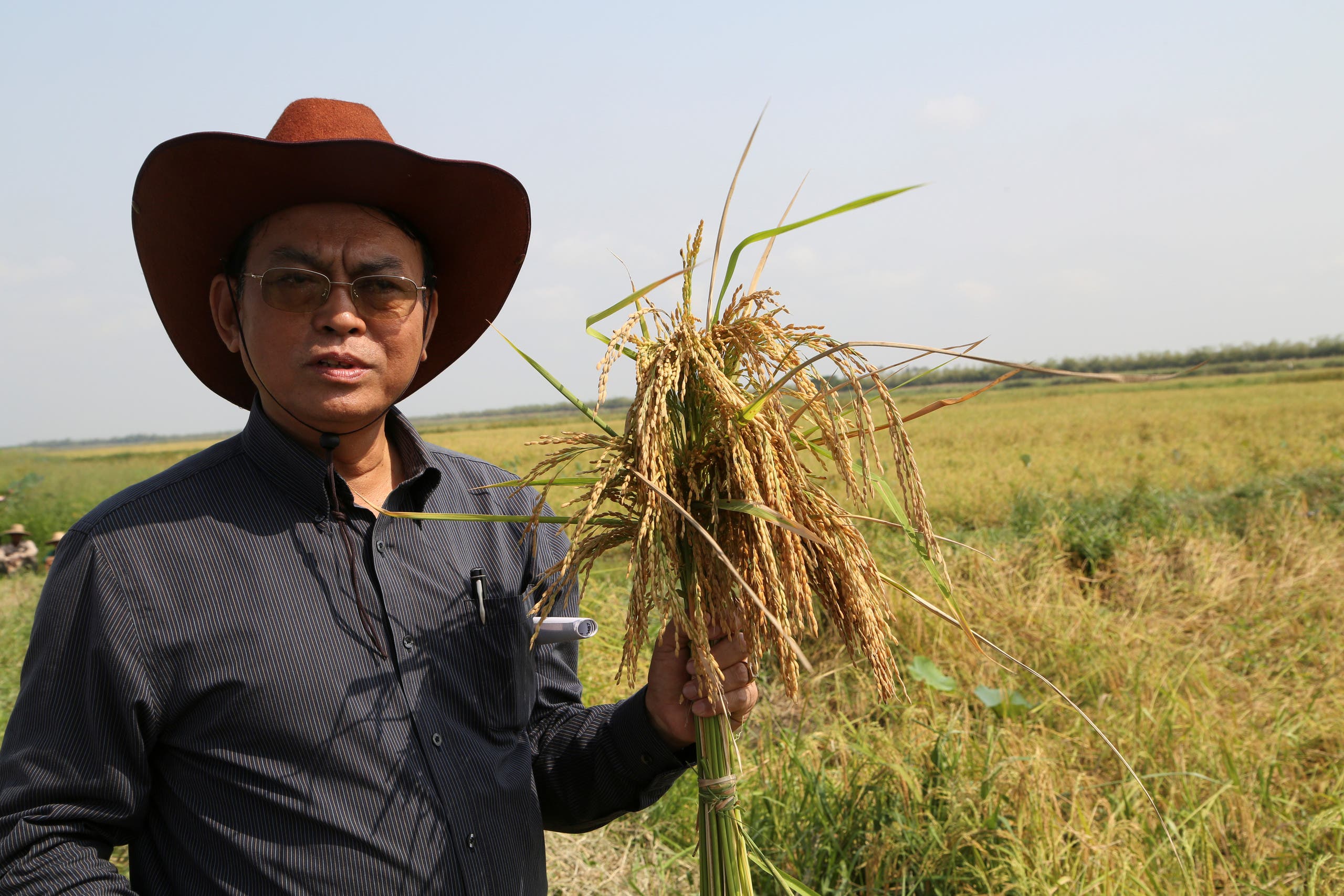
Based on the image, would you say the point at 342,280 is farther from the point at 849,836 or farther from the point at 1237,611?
the point at 1237,611

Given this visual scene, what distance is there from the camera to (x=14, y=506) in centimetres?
1534

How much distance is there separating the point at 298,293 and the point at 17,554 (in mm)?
13567

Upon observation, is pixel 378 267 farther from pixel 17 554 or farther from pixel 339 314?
pixel 17 554

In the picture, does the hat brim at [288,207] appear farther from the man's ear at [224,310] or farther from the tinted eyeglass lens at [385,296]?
the tinted eyeglass lens at [385,296]

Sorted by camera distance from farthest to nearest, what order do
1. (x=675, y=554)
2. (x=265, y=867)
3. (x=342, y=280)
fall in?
(x=342, y=280), (x=265, y=867), (x=675, y=554)

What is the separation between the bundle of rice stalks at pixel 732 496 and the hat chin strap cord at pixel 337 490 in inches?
16.5

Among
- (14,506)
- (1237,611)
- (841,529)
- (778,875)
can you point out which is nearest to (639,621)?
(841,529)

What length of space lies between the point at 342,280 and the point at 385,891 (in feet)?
3.74

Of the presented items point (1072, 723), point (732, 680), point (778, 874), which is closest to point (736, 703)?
point (732, 680)

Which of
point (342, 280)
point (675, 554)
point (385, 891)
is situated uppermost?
point (342, 280)

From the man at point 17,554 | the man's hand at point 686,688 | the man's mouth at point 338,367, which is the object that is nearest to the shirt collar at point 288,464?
the man's mouth at point 338,367

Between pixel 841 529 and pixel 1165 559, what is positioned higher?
pixel 841 529

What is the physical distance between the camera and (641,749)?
5.96ft

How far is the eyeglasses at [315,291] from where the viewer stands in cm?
166
